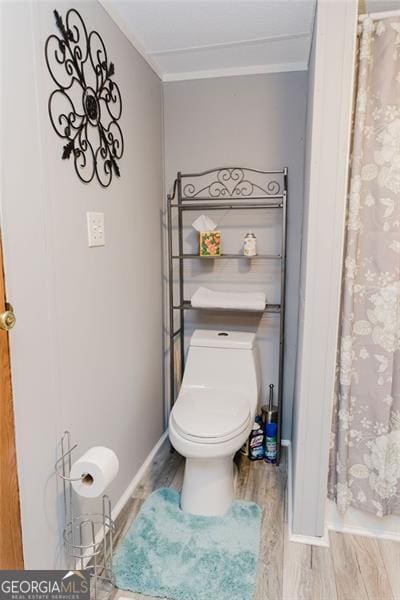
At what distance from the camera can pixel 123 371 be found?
186cm

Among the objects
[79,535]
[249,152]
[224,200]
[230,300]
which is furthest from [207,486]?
[249,152]

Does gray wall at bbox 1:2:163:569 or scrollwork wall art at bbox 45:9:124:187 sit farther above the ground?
scrollwork wall art at bbox 45:9:124:187

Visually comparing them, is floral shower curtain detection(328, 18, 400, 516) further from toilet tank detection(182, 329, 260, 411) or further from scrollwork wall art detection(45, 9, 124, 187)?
scrollwork wall art detection(45, 9, 124, 187)

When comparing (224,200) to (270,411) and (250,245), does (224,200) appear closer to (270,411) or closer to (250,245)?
(250,245)

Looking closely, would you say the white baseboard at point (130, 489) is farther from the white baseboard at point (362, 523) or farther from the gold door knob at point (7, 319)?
the gold door knob at point (7, 319)

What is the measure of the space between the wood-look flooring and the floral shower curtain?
0.16 m

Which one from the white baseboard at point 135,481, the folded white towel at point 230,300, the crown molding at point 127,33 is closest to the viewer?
the crown molding at point 127,33

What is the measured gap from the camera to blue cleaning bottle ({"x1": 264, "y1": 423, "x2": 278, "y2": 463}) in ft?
7.29

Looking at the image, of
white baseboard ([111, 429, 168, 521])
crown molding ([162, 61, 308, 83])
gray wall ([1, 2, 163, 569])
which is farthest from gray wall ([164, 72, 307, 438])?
white baseboard ([111, 429, 168, 521])

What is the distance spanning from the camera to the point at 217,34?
1848 millimetres

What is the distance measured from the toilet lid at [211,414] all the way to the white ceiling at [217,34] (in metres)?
1.74

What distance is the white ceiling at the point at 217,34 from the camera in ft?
5.35

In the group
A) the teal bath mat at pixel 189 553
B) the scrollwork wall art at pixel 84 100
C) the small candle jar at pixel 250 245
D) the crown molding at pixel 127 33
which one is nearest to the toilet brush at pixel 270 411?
the teal bath mat at pixel 189 553

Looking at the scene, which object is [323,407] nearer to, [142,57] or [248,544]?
[248,544]
